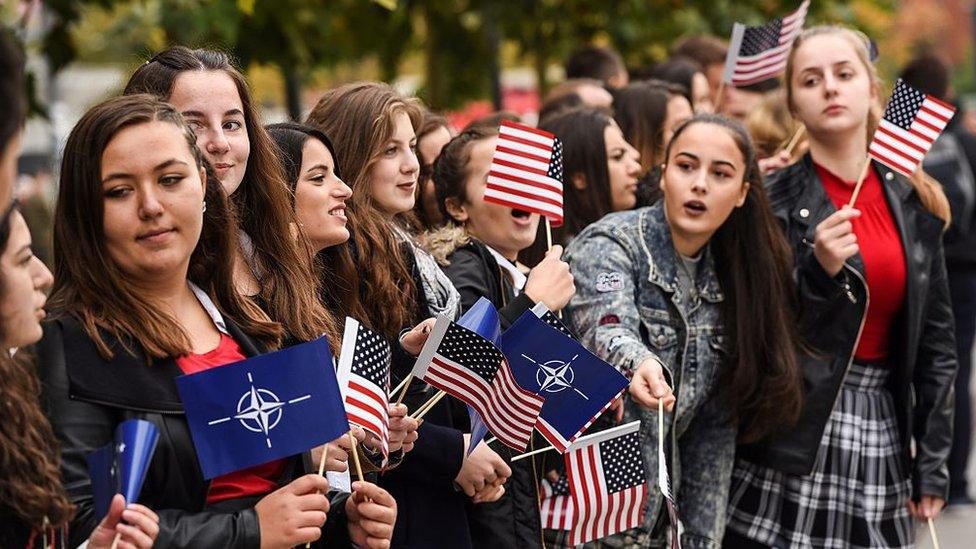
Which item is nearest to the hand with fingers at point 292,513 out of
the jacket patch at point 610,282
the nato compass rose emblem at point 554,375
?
the nato compass rose emblem at point 554,375

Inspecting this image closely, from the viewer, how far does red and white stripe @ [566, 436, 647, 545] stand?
4688mm

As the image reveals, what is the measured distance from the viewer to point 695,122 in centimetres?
528

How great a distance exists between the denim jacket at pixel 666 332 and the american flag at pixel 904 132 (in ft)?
2.74

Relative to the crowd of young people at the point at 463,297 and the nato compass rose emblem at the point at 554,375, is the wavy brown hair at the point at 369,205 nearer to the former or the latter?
the crowd of young people at the point at 463,297

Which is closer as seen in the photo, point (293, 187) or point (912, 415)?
point (293, 187)

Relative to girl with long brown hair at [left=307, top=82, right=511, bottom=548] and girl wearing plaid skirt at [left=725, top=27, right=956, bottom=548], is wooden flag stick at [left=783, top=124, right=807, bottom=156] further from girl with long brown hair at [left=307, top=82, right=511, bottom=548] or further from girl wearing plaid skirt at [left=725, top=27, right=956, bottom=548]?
girl with long brown hair at [left=307, top=82, right=511, bottom=548]

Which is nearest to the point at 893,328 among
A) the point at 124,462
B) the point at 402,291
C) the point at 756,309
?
the point at 756,309

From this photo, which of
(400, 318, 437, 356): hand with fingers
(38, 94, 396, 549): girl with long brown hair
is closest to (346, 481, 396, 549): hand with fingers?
(38, 94, 396, 549): girl with long brown hair

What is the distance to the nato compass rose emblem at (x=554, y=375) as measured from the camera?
4155 mm

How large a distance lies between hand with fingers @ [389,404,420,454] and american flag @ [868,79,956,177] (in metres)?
2.40

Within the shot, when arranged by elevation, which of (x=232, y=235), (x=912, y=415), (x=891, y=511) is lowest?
(x=891, y=511)

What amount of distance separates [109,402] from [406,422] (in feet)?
3.34

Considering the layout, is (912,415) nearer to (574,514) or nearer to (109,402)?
(574,514)

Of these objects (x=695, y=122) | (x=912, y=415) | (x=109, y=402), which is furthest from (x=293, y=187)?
(x=912, y=415)
